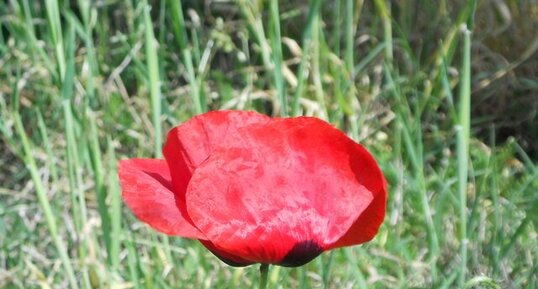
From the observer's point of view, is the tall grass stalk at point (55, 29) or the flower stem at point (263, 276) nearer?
the flower stem at point (263, 276)

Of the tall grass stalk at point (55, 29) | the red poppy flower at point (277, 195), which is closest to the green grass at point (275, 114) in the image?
the tall grass stalk at point (55, 29)

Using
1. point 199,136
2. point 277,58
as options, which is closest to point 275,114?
point 277,58

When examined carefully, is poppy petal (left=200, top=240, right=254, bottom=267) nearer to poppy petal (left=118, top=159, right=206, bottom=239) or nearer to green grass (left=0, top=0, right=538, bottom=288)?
poppy petal (left=118, top=159, right=206, bottom=239)

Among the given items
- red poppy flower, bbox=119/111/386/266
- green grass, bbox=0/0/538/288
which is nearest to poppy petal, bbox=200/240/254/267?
red poppy flower, bbox=119/111/386/266

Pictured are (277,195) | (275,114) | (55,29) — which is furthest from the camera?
(275,114)

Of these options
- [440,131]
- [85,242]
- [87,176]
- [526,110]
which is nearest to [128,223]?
[87,176]

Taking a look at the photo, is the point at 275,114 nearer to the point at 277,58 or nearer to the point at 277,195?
the point at 277,58

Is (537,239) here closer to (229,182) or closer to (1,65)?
(229,182)

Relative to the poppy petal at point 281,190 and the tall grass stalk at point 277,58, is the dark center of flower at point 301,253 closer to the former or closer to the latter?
the poppy petal at point 281,190

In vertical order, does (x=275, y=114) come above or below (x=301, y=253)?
below
